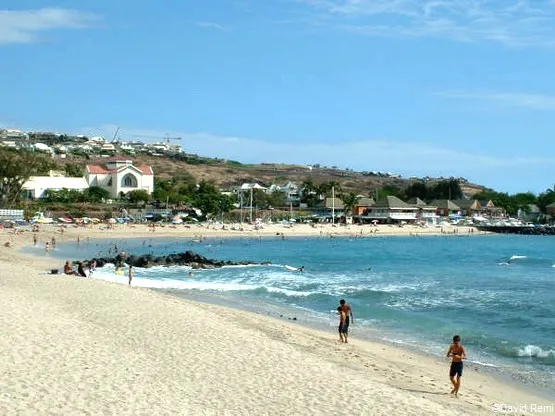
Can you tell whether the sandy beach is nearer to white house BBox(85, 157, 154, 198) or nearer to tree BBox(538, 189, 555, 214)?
white house BBox(85, 157, 154, 198)

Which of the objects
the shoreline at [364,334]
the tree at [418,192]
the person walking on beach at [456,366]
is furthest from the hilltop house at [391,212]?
the person walking on beach at [456,366]

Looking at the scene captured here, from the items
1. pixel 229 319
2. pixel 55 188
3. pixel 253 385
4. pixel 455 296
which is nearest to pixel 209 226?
pixel 55 188

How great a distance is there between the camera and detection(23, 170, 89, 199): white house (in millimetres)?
110000

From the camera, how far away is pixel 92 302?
20.8 m

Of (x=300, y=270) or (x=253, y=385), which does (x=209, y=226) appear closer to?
(x=300, y=270)

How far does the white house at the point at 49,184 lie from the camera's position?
110 m

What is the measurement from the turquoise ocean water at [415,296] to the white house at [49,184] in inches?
2108

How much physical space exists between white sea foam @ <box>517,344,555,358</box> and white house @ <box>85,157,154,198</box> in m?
105

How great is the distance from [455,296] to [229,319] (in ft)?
50.0

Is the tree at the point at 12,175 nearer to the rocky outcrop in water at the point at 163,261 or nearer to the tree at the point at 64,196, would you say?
the tree at the point at 64,196

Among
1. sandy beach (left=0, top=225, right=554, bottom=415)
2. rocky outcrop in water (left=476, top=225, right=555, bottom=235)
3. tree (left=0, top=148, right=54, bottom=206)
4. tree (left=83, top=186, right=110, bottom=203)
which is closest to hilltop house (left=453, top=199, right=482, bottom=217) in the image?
rocky outcrop in water (left=476, top=225, right=555, bottom=235)

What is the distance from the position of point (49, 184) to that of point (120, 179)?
12525 mm

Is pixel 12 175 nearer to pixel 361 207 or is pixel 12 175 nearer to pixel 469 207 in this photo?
pixel 361 207

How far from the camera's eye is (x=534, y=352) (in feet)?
64.5
